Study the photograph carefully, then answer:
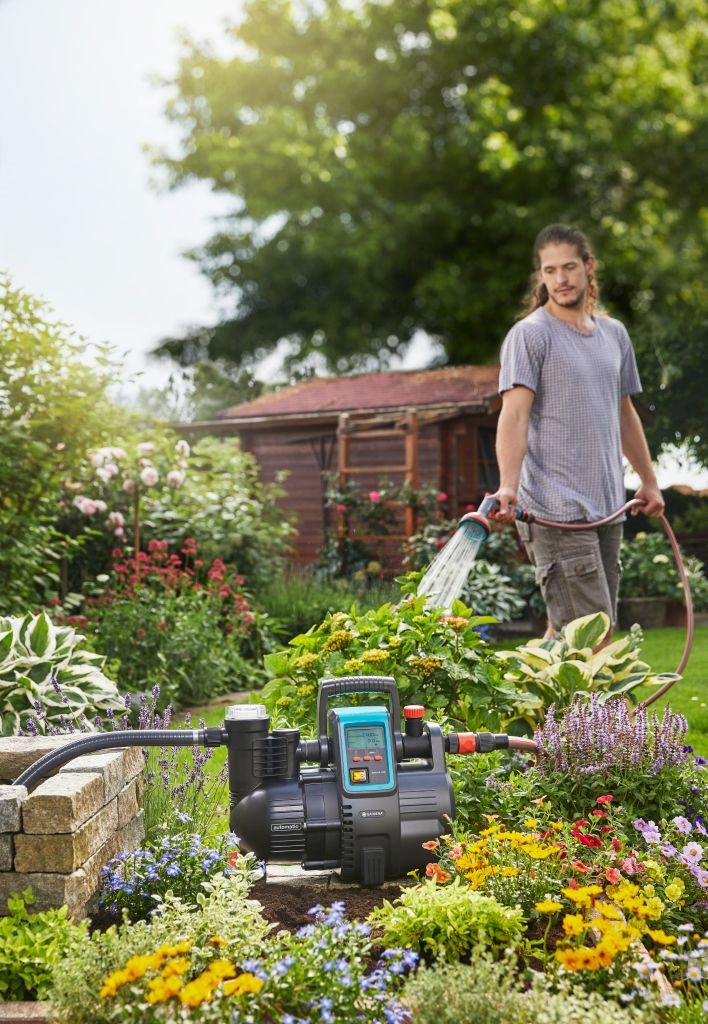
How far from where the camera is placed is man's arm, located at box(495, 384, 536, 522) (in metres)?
4.17

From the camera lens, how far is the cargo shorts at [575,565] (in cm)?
433

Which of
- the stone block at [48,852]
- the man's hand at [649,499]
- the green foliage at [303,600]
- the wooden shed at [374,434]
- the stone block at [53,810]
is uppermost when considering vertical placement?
the wooden shed at [374,434]

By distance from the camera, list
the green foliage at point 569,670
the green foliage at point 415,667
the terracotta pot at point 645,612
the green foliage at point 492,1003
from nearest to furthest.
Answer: the green foliage at point 492,1003 → the green foliage at point 415,667 → the green foliage at point 569,670 → the terracotta pot at point 645,612

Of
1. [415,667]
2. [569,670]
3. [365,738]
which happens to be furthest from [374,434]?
[365,738]

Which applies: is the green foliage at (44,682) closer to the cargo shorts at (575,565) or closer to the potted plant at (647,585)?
the cargo shorts at (575,565)

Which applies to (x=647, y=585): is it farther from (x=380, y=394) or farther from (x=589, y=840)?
(x=589, y=840)

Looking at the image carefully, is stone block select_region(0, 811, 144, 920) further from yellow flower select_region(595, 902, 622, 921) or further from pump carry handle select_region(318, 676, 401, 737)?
yellow flower select_region(595, 902, 622, 921)

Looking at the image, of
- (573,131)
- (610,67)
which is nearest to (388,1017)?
(573,131)

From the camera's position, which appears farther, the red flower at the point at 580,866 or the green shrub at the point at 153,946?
the red flower at the point at 580,866

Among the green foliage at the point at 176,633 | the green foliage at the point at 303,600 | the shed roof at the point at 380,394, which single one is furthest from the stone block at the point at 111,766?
the shed roof at the point at 380,394

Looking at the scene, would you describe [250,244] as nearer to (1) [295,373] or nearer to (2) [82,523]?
(1) [295,373]

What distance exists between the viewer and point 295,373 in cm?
2289

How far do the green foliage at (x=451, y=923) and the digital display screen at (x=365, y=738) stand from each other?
0.50m

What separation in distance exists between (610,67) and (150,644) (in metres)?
17.7
